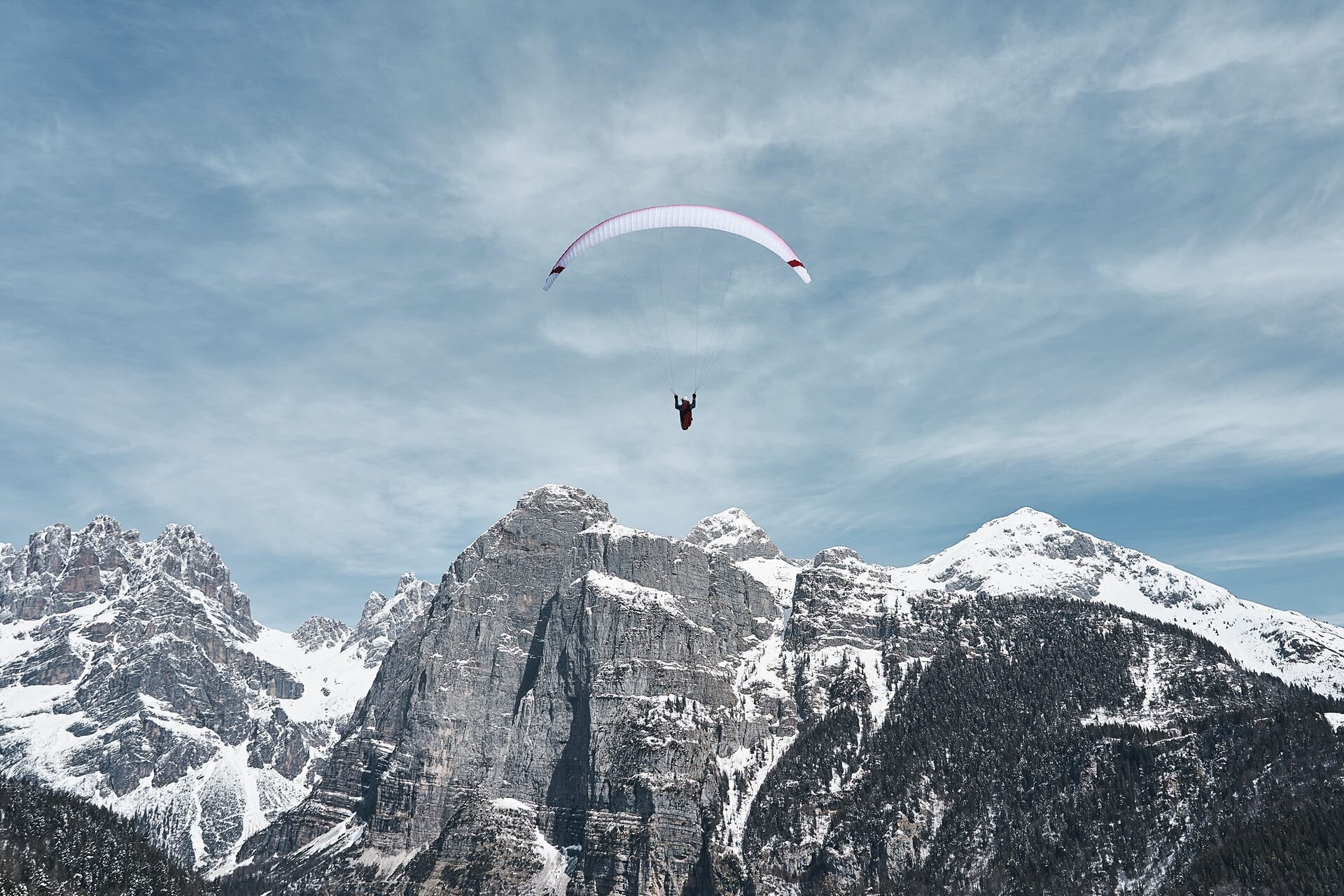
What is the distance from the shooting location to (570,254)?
117 metres

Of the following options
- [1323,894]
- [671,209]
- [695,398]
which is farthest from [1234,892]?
[671,209]

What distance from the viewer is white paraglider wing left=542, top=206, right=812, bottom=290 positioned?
367 ft

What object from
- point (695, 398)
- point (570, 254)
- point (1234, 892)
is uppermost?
point (570, 254)

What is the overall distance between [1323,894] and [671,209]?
160541 millimetres

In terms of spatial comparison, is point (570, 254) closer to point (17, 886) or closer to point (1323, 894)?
point (17, 886)

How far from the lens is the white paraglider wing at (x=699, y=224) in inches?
4400

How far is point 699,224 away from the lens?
112 m

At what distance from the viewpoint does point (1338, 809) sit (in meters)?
199

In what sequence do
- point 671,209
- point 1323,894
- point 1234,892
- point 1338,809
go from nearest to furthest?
point 671,209
point 1323,894
point 1234,892
point 1338,809

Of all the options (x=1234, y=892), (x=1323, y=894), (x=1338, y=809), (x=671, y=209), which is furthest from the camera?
(x=1338, y=809)

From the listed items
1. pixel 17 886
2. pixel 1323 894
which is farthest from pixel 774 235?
pixel 17 886

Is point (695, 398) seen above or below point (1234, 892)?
above

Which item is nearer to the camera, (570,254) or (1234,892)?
(570,254)

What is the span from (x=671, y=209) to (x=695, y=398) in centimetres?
2077
